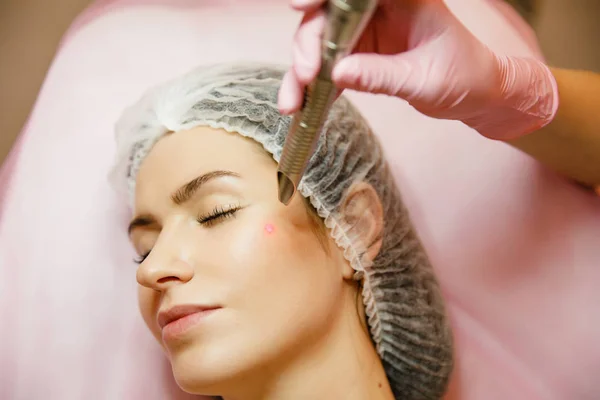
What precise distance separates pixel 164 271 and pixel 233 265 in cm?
12

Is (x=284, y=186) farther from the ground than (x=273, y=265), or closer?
farther from the ground

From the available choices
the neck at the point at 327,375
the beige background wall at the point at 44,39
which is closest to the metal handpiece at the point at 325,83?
the neck at the point at 327,375

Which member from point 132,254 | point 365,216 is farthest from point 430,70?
point 132,254

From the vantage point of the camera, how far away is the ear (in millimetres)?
1082

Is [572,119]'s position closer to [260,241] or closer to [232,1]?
[260,241]

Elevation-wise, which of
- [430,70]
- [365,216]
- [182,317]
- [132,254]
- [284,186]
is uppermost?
[430,70]

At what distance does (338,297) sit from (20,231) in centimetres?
78

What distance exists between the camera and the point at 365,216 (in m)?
1.10

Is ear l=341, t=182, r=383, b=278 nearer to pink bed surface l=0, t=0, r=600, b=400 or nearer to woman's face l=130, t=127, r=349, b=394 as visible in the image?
woman's face l=130, t=127, r=349, b=394

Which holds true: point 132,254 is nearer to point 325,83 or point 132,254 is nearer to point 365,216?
point 365,216

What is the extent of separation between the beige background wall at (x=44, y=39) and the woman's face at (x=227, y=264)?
957 millimetres

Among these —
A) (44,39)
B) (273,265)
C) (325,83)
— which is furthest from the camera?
(44,39)

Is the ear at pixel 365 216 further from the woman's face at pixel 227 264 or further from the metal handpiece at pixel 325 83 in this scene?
the metal handpiece at pixel 325 83

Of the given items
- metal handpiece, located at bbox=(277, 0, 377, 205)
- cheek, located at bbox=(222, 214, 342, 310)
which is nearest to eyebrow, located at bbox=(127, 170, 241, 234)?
cheek, located at bbox=(222, 214, 342, 310)
